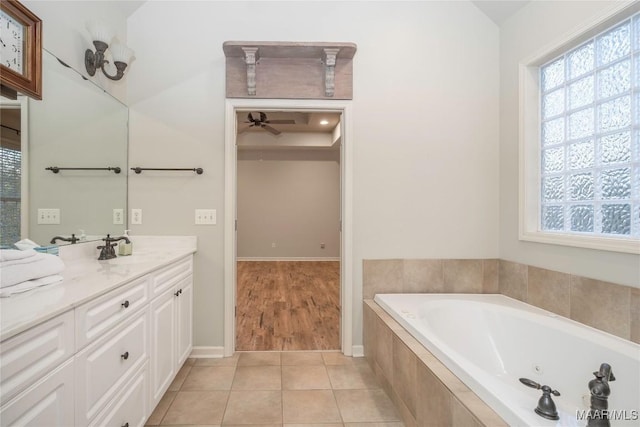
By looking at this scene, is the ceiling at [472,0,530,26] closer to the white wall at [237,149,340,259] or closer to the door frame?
the door frame

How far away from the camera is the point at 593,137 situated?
171 cm

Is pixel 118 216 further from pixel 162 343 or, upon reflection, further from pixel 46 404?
pixel 46 404

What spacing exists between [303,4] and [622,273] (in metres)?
2.68

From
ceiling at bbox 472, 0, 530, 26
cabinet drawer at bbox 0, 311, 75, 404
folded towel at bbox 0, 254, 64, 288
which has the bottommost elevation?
cabinet drawer at bbox 0, 311, 75, 404

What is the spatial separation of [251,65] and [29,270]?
1810 millimetres

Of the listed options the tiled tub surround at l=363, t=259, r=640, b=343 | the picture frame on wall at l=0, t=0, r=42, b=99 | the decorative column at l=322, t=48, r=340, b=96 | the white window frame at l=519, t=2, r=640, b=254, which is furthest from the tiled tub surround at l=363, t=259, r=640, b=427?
the picture frame on wall at l=0, t=0, r=42, b=99

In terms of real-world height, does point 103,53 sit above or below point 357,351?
above

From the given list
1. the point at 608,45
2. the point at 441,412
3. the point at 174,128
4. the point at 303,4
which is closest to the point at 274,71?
the point at 303,4

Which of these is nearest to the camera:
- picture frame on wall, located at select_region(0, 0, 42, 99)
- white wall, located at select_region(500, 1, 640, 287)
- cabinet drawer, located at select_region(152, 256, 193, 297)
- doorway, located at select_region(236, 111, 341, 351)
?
picture frame on wall, located at select_region(0, 0, 42, 99)

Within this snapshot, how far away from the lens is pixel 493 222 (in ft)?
7.98

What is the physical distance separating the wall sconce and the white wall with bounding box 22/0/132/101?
4 cm

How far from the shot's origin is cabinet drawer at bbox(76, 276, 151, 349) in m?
1.04

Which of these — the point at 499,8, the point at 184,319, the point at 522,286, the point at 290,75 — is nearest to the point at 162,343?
the point at 184,319

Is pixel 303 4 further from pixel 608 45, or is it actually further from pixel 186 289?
pixel 186 289
